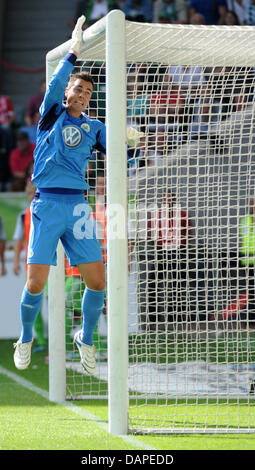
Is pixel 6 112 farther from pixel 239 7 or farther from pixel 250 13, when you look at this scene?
pixel 250 13

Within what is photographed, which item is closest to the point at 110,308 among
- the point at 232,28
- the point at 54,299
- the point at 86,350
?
the point at 86,350

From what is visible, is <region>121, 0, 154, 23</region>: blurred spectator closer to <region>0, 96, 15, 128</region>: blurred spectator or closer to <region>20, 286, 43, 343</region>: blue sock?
<region>0, 96, 15, 128</region>: blurred spectator

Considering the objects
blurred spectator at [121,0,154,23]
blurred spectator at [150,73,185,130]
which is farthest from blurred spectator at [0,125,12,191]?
blurred spectator at [150,73,185,130]

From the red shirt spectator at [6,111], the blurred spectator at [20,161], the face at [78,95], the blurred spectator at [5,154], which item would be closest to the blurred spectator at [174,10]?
the red shirt spectator at [6,111]

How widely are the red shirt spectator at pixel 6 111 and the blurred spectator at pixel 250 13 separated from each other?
454 centimetres

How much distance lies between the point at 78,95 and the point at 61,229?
38.1 inches

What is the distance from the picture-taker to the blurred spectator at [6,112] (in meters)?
14.9

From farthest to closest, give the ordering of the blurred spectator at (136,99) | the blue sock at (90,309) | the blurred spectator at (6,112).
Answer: the blurred spectator at (6,112)
the blurred spectator at (136,99)
the blue sock at (90,309)

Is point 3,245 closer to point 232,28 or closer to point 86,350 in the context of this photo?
A: point 86,350

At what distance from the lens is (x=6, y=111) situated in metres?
15.1

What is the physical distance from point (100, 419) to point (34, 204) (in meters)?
1.74

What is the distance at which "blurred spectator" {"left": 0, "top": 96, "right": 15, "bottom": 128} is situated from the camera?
14.9 metres

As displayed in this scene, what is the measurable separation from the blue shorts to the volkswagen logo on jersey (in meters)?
0.37

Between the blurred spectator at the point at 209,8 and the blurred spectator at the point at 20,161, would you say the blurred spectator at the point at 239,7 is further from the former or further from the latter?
the blurred spectator at the point at 20,161
